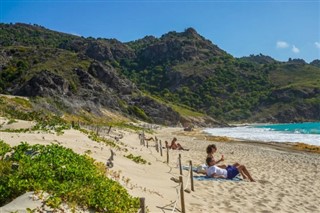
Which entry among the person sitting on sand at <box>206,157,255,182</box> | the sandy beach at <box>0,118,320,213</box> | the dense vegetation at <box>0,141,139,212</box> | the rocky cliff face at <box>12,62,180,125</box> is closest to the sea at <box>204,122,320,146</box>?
the rocky cliff face at <box>12,62,180,125</box>

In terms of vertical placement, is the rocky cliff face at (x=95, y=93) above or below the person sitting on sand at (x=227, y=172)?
above

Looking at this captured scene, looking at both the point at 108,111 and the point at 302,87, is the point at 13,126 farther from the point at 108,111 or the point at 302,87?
the point at 302,87

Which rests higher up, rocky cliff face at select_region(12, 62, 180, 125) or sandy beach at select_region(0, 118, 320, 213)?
rocky cliff face at select_region(12, 62, 180, 125)

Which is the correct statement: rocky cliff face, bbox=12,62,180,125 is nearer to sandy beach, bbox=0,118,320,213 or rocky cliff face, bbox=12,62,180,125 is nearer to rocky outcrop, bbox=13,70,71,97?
rocky outcrop, bbox=13,70,71,97

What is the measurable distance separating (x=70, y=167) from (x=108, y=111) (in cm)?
8226

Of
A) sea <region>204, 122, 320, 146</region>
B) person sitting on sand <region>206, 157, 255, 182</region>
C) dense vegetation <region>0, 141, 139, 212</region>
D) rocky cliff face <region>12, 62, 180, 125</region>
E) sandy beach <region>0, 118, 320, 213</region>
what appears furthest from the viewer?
rocky cliff face <region>12, 62, 180, 125</region>

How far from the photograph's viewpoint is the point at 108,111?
9081 cm

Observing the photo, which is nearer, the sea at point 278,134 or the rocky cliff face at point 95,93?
the sea at point 278,134

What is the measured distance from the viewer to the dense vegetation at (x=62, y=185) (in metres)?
7.72

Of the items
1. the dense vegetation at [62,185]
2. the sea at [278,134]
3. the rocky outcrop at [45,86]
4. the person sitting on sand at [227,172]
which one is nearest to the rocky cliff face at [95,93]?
the rocky outcrop at [45,86]

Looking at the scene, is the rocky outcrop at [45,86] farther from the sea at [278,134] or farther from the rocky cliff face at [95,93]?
the sea at [278,134]

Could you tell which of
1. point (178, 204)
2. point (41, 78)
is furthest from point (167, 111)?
point (178, 204)

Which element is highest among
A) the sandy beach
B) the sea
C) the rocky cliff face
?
the rocky cliff face

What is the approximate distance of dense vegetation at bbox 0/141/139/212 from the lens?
7723 mm
